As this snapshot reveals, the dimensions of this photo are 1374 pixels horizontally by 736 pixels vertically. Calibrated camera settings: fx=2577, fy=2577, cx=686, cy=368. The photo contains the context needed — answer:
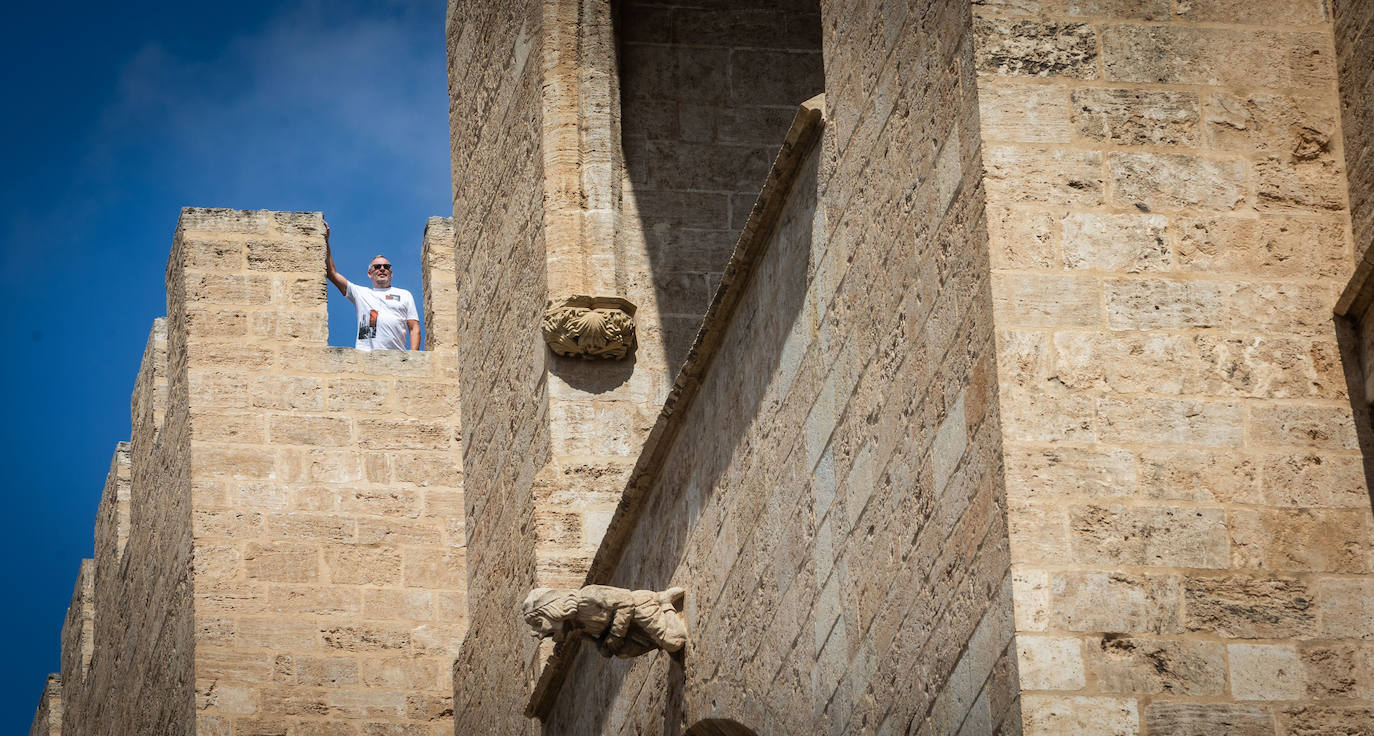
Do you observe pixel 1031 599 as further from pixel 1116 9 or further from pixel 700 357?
pixel 700 357

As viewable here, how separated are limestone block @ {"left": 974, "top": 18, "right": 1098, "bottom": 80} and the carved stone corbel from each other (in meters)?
4.22

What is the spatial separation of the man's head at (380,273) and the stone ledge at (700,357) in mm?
4903

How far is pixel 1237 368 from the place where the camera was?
5.05 m

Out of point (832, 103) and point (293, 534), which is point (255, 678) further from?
point (832, 103)

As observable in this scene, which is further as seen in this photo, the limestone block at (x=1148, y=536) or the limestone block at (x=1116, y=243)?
the limestone block at (x=1116, y=243)

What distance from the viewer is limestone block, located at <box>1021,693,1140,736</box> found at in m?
4.65

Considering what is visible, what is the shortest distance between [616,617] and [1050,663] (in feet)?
9.63

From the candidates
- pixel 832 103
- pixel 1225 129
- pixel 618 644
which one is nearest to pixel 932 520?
pixel 1225 129

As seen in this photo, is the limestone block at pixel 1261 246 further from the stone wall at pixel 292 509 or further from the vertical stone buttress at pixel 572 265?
the stone wall at pixel 292 509

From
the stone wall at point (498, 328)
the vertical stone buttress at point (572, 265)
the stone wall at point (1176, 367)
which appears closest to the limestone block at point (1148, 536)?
the stone wall at point (1176, 367)

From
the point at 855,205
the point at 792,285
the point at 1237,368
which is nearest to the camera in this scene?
the point at 1237,368

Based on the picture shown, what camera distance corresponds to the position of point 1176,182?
5211 millimetres

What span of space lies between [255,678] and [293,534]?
0.77 metres

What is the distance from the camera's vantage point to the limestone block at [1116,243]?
5.11 m
